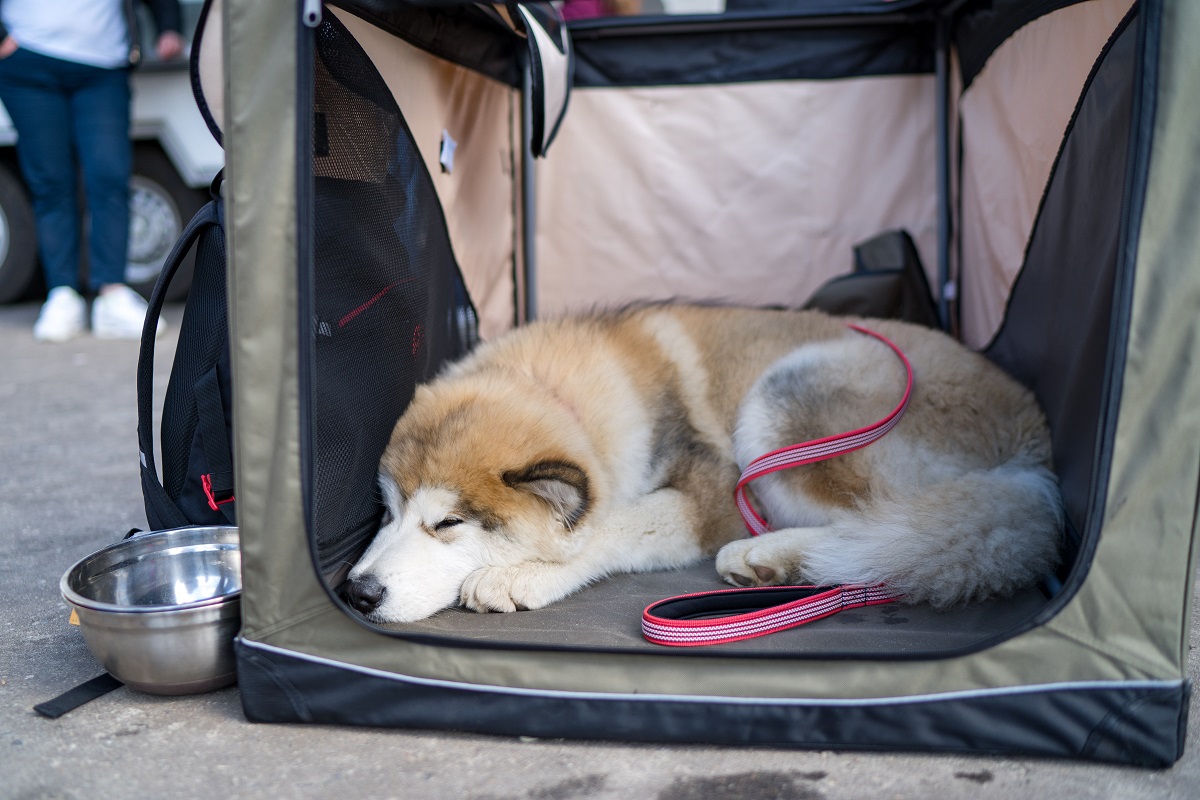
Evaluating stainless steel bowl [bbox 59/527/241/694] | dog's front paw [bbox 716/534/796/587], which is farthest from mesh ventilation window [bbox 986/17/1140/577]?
stainless steel bowl [bbox 59/527/241/694]

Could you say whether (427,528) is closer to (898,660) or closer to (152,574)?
(152,574)

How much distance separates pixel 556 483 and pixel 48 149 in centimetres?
524

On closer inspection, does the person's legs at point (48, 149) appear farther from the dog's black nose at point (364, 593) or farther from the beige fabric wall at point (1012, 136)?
the beige fabric wall at point (1012, 136)

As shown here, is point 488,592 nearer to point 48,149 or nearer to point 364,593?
point 364,593

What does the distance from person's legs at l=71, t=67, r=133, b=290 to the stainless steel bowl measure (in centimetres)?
456

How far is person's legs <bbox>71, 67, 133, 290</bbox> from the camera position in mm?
5840

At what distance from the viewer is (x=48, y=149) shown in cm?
595

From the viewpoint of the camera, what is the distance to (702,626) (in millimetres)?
2031

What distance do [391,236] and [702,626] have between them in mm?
1346

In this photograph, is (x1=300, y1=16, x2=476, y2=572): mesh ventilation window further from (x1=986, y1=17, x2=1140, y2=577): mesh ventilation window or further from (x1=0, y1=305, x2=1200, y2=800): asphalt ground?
(x1=986, y1=17, x2=1140, y2=577): mesh ventilation window

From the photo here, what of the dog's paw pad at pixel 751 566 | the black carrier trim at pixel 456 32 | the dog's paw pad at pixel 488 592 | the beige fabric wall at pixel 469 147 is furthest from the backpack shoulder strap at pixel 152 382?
the dog's paw pad at pixel 751 566

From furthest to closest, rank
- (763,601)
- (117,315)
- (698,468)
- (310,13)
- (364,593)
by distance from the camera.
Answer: (117,315) → (698,468) → (763,601) → (364,593) → (310,13)

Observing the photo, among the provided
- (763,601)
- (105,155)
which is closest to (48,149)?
(105,155)

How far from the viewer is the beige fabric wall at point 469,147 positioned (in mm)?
2793
